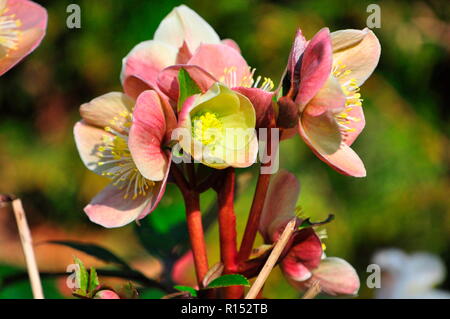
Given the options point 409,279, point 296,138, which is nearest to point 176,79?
point 409,279

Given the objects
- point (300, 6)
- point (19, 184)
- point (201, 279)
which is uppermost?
point (300, 6)

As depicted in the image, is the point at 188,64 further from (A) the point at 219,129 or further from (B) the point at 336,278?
(B) the point at 336,278

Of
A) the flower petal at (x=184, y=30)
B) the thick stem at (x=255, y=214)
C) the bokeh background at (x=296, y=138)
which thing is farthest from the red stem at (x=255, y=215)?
the bokeh background at (x=296, y=138)

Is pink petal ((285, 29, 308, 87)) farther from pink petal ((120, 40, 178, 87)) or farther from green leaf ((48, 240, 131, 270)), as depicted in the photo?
green leaf ((48, 240, 131, 270))

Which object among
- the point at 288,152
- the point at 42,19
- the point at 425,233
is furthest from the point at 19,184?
the point at 42,19

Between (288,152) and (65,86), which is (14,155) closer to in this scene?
(65,86)
